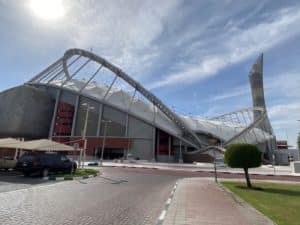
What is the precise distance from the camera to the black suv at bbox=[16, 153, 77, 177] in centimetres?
2148

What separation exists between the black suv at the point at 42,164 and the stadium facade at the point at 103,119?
48.5 m

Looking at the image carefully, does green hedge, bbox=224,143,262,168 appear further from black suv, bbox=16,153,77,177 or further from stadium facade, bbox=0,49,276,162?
stadium facade, bbox=0,49,276,162

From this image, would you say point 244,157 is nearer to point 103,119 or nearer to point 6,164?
point 6,164

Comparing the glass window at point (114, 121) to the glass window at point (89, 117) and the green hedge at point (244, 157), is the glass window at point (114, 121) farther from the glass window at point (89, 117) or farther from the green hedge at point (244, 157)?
the green hedge at point (244, 157)

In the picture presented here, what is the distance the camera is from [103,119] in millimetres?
76750

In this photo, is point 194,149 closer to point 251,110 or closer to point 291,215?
point 251,110

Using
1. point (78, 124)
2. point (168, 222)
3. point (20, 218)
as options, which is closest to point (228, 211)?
point (168, 222)

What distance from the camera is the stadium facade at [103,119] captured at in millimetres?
74938

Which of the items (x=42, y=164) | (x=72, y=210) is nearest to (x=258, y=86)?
(x=42, y=164)

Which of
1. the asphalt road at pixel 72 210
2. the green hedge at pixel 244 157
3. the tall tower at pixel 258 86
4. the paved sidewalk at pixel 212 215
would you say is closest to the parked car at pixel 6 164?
the asphalt road at pixel 72 210

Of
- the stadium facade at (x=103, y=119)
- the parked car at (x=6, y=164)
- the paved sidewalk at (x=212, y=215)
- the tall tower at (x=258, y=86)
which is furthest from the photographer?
the tall tower at (x=258, y=86)

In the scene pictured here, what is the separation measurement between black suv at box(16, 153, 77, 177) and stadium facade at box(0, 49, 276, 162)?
48.5 meters

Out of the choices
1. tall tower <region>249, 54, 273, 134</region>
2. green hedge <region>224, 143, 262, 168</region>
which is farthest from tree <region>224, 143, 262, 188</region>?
tall tower <region>249, 54, 273, 134</region>

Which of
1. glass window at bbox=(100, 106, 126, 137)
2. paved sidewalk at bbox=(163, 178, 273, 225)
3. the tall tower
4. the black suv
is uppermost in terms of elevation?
the tall tower
